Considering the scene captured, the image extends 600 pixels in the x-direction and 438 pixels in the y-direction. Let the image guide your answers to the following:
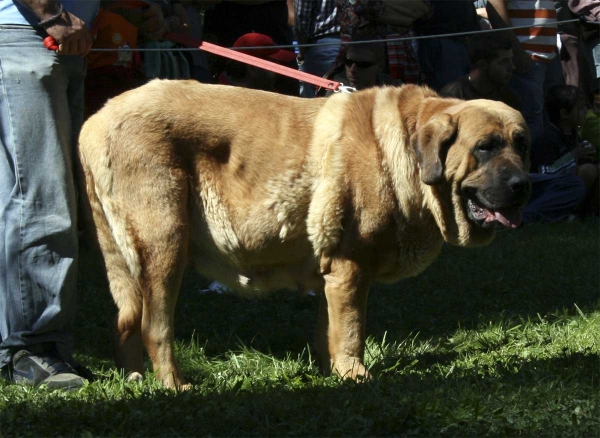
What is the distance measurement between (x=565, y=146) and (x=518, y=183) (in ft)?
19.3

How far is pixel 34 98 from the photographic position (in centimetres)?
452

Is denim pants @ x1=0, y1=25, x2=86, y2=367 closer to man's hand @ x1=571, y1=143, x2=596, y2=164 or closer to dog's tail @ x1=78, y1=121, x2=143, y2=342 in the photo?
dog's tail @ x1=78, y1=121, x2=143, y2=342

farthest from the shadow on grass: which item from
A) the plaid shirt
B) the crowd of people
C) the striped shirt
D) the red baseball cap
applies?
the striped shirt

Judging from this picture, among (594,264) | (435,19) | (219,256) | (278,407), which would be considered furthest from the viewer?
(435,19)

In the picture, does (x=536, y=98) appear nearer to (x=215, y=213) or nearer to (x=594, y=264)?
(x=594, y=264)

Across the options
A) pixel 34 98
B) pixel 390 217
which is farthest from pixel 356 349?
pixel 34 98

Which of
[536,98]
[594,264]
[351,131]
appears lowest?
[594,264]

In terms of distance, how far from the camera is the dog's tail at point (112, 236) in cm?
465

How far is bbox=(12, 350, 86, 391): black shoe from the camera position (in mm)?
4512

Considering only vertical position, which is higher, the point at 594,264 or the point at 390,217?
the point at 390,217

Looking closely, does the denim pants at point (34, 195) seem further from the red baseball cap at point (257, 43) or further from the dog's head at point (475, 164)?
the red baseball cap at point (257, 43)

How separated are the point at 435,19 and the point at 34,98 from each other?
5858mm

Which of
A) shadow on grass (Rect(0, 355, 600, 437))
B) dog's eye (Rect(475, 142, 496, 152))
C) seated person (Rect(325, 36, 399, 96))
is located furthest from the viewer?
seated person (Rect(325, 36, 399, 96))

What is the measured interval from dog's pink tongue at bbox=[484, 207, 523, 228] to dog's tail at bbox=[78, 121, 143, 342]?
1713mm
